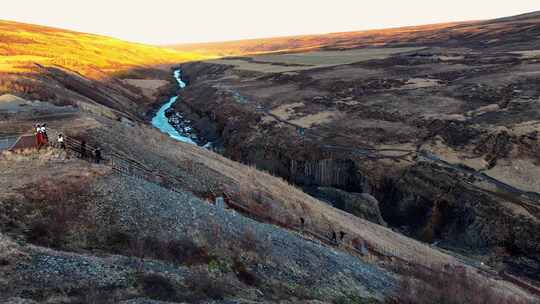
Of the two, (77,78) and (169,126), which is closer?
(77,78)

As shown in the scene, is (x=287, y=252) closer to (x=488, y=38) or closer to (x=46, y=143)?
(x=46, y=143)

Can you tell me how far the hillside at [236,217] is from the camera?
15.0 metres

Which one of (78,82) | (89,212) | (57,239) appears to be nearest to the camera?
(57,239)

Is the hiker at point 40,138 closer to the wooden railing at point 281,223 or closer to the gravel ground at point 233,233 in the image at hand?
the wooden railing at point 281,223

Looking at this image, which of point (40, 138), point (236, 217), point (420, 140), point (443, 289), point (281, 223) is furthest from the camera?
point (420, 140)

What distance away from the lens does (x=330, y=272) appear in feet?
65.7

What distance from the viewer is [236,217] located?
2253 centimetres

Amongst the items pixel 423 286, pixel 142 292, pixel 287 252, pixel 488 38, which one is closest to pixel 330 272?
pixel 287 252

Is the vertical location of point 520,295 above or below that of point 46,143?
below

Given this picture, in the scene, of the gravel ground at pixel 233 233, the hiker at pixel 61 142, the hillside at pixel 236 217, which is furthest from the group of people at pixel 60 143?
the gravel ground at pixel 233 233

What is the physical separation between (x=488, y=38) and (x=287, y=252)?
14928 cm

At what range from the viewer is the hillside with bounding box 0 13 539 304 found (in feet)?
49.3

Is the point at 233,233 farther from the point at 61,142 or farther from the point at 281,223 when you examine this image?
the point at 61,142

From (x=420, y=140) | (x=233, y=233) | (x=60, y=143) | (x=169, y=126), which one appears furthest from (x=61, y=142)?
(x=169, y=126)
